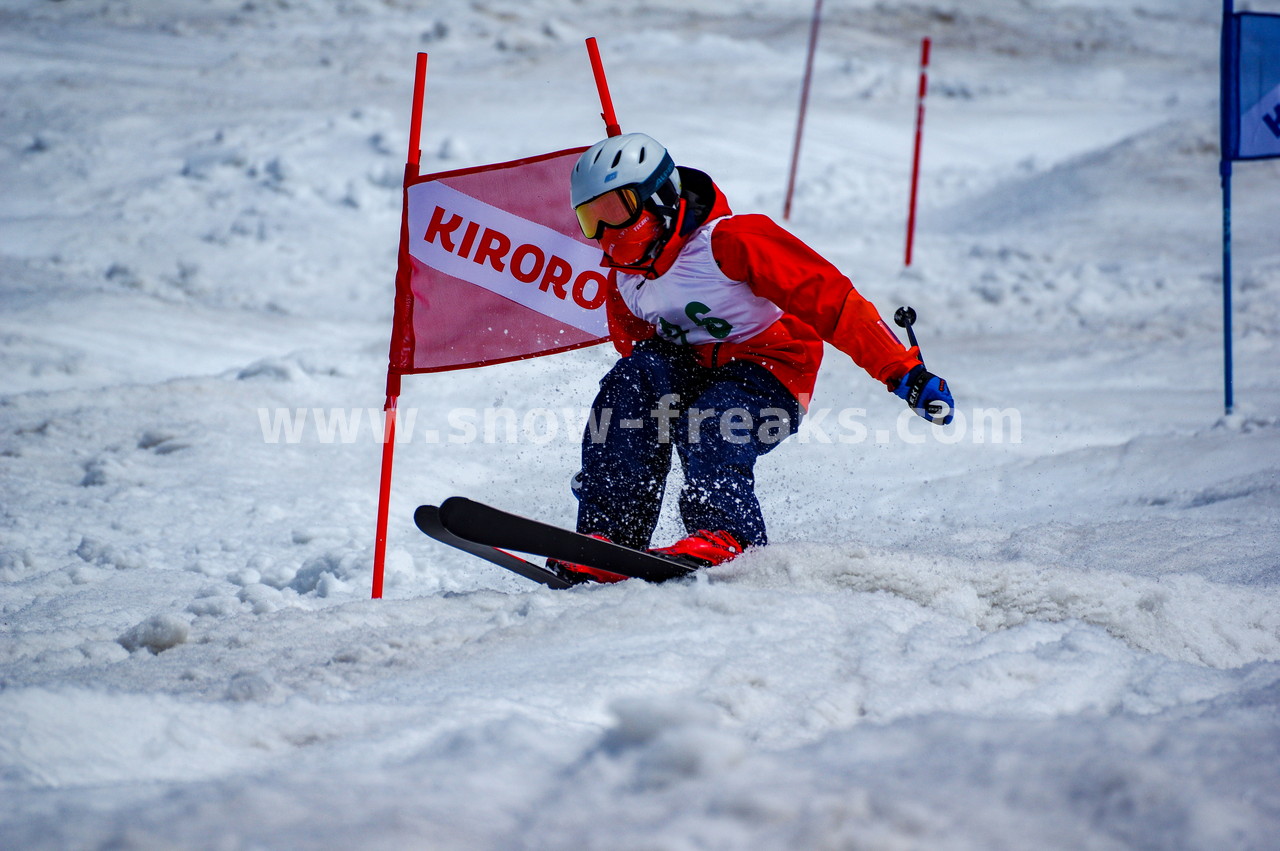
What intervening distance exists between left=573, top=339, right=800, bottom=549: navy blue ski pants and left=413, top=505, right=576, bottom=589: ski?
0.93 feet

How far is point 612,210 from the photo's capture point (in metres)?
3.23

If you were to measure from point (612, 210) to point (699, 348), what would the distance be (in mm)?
566

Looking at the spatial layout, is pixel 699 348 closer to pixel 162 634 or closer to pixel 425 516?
pixel 425 516

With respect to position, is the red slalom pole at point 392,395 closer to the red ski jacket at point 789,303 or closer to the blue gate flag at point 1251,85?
the red ski jacket at point 789,303

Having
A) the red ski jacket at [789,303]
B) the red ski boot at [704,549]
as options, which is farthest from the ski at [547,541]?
the red ski jacket at [789,303]

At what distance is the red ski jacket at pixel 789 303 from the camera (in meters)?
3.05

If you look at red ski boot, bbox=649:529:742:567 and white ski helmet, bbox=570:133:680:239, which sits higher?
white ski helmet, bbox=570:133:680:239

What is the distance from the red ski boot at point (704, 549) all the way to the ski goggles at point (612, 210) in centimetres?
101

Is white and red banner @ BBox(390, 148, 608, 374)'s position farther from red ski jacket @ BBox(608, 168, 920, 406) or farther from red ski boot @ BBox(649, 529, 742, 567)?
red ski boot @ BBox(649, 529, 742, 567)

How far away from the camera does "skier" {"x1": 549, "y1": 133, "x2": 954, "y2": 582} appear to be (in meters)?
3.11

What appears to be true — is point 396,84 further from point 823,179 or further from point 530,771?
point 530,771

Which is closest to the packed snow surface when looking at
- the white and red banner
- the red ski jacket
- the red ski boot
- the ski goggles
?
the red ski boot

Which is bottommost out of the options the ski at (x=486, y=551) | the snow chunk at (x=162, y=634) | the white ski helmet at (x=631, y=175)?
the snow chunk at (x=162, y=634)

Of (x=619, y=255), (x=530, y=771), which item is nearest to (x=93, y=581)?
(x=619, y=255)
